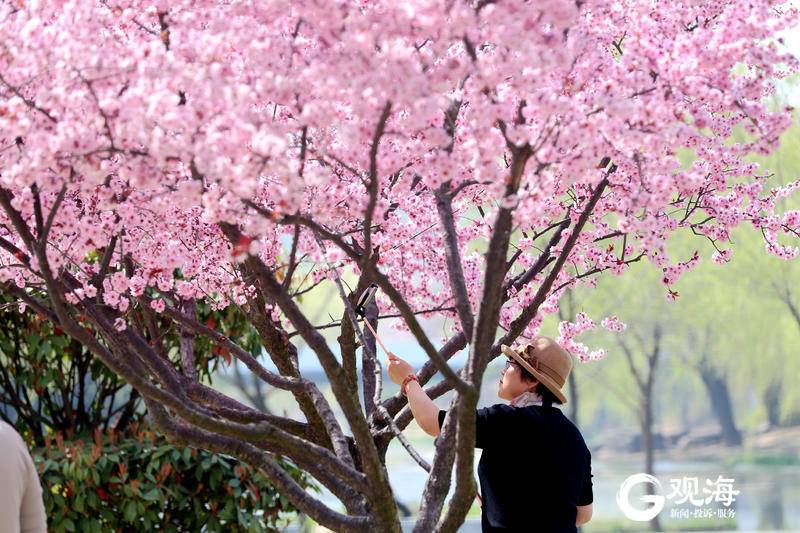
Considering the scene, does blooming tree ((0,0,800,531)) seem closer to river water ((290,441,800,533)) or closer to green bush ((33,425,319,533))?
green bush ((33,425,319,533))

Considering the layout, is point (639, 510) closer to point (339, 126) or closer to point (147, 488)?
point (147, 488)

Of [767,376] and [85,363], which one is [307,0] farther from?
[767,376]

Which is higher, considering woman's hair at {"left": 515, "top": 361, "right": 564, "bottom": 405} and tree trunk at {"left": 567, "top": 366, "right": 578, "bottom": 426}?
tree trunk at {"left": 567, "top": 366, "right": 578, "bottom": 426}

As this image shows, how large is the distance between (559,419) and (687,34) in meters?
0.83

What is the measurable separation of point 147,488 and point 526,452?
1.91 m

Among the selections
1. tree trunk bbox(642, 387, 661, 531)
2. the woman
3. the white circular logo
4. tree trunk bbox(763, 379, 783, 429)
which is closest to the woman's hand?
the woman

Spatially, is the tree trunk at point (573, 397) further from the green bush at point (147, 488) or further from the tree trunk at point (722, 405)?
the green bush at point (147, 488)

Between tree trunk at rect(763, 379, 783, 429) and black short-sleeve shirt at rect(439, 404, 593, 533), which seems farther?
tree trunk at rect(763, 379, 783, 429)

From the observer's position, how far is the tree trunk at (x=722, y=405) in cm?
827

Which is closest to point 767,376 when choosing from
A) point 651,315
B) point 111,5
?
point 651,315

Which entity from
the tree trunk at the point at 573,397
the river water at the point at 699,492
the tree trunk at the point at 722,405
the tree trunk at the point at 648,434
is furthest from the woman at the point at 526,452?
the tree trunk at the point at 722,405

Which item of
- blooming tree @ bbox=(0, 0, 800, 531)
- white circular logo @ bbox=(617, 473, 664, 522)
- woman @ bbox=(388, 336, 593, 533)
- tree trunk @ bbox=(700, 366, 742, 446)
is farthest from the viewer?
tree trunk @ bbox=(700, 366, 742, 446)

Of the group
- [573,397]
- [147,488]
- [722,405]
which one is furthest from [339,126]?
[722,405]

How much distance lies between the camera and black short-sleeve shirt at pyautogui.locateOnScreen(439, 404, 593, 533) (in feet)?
7.27
